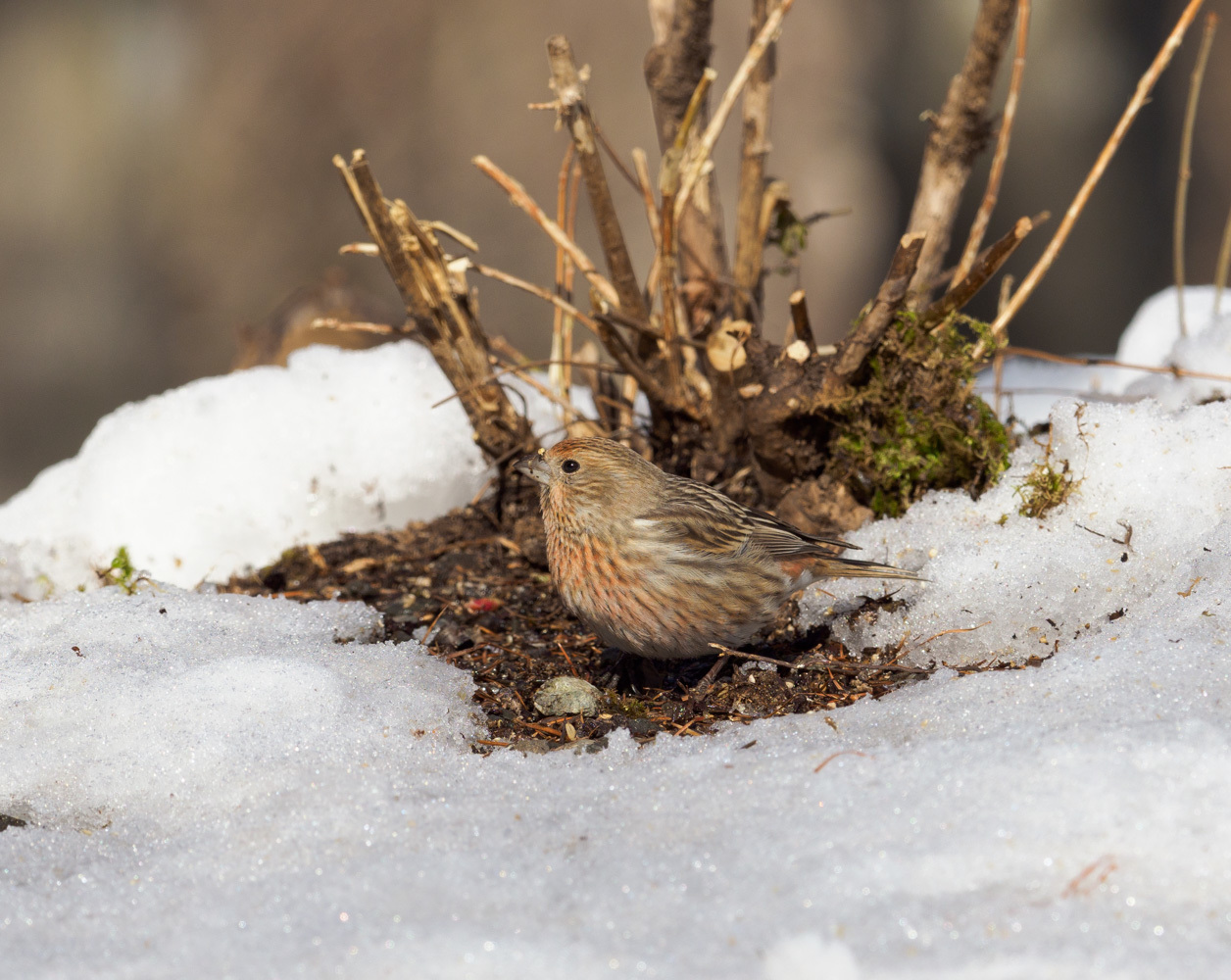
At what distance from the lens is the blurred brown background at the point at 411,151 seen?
7664mm

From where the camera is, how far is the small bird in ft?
9.45

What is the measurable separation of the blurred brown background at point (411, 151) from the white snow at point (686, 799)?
519cm

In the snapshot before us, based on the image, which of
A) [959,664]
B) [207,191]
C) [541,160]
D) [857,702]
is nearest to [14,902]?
[857,702]


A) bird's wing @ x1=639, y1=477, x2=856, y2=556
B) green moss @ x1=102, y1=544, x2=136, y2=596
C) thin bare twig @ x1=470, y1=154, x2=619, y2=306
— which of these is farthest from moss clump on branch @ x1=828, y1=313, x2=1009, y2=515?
green moss @ x1=102, y1=544, x2=136, y2=596

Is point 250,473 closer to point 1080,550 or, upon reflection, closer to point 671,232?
point 671,232

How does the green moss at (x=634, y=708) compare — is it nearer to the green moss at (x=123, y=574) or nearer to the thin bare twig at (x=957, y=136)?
the green moss at (x=123, y=574)

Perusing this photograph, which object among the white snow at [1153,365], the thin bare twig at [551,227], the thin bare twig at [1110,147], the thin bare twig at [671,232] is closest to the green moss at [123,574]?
the thin bare twig at [551,227]

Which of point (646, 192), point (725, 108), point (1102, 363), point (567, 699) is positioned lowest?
point (567, 699)

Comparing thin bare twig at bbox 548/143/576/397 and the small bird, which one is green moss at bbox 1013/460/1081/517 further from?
thin bare twig at bbox 548/143/576/397

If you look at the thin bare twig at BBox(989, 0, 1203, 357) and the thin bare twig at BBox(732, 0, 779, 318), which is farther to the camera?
the thin bare twig at BBox(732, 0, 779, 318)

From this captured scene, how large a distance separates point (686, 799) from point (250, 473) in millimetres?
2992

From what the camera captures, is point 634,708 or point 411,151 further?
point 411,151

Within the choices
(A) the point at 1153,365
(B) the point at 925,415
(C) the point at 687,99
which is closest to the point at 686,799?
(B) the point at 925,415

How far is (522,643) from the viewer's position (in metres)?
3.28
